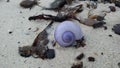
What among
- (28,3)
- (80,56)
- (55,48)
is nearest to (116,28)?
(80,56)

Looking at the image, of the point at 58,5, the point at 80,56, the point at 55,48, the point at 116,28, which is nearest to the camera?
the point at 80,56

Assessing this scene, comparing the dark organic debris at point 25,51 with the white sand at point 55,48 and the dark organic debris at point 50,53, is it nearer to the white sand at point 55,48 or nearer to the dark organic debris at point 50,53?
the white sand at point 55,48

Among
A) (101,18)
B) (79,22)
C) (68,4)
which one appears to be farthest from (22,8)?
(101,18)

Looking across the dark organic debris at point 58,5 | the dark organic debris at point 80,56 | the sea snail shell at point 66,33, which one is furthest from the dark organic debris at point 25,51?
the dark organic debris at point 58,5

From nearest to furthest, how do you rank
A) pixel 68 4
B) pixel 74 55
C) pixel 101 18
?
pixel 74 55 < pixel 101 18 < pixel 68 4

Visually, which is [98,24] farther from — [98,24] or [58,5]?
[58,5]

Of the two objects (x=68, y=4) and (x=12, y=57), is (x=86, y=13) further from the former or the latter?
Answer: (x=12, y=57)

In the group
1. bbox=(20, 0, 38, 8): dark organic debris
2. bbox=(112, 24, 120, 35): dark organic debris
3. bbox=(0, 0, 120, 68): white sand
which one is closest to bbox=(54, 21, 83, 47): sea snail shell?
bbox=(0, 0, 120, 68): white sand
